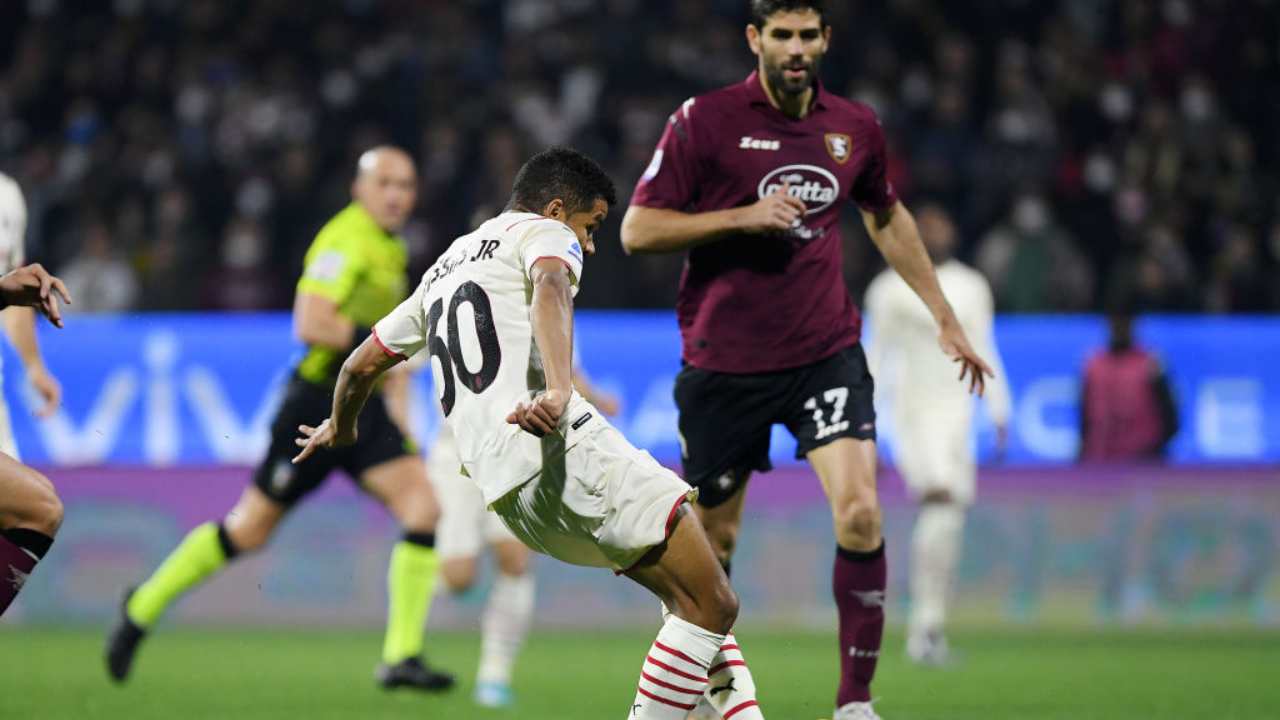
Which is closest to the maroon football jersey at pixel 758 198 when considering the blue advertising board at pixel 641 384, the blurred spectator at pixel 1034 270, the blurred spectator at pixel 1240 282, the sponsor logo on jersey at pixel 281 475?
the sponsor logo on jersey at pixel 281 475

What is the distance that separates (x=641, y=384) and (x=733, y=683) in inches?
323

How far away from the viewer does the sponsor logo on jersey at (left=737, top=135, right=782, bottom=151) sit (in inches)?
255

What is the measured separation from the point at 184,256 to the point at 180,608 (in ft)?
11.7

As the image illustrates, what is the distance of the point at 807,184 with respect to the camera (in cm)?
650

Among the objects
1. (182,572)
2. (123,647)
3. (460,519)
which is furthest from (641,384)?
(123,647)

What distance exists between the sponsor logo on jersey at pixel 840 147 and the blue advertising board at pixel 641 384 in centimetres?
701

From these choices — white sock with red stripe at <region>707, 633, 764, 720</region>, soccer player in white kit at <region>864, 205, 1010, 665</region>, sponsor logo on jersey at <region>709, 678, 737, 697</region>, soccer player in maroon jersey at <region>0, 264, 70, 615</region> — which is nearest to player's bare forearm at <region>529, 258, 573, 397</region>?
white sock with red stripe at <region>707, 633, 764, 720</region>

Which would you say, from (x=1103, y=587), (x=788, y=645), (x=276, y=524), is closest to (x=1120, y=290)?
(x=1103, y=587)

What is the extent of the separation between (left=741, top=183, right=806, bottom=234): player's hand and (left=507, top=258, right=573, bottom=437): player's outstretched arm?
1244 mm

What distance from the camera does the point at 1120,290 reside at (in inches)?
566

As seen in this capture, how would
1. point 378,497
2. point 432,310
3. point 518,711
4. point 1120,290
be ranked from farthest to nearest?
point 1120,290 → point 378,497 → point 518,711 → point 432,310

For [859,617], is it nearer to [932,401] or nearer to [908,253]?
[908,253]

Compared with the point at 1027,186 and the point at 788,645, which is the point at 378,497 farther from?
the point at 1027,186

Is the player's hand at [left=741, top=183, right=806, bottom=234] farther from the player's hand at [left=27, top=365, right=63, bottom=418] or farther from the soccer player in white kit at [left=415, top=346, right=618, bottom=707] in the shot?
the player's hand at [left=27, top=365, right=63, bottom=418]
